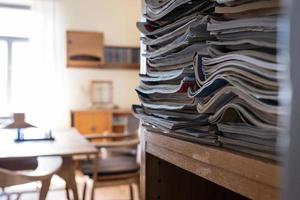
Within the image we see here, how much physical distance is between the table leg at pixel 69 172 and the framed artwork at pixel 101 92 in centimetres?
256

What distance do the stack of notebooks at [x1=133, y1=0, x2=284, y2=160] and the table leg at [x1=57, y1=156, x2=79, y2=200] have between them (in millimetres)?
1891

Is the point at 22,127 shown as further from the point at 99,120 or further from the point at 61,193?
the point at 99,120

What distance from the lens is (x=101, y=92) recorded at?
5117 mm

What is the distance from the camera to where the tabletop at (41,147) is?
79.7 inches

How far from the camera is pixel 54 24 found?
485cm

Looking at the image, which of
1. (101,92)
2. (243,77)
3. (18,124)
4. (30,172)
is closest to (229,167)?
(243,77)

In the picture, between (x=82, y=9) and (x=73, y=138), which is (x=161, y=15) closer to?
(x=73, y=138)

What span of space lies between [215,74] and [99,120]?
4.37 meters

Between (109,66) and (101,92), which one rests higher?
(109,66)

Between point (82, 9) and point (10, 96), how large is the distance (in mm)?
1496

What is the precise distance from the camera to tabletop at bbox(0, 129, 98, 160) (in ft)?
6.64

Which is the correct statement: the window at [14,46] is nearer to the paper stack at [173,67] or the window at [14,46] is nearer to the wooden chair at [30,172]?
the wooden chair at [30,172]

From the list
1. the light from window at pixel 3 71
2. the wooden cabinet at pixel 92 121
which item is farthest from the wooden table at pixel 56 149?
the wooden cabinet at pixel 92 121

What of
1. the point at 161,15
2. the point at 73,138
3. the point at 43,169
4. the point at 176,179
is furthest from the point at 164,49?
the point at 73,138
